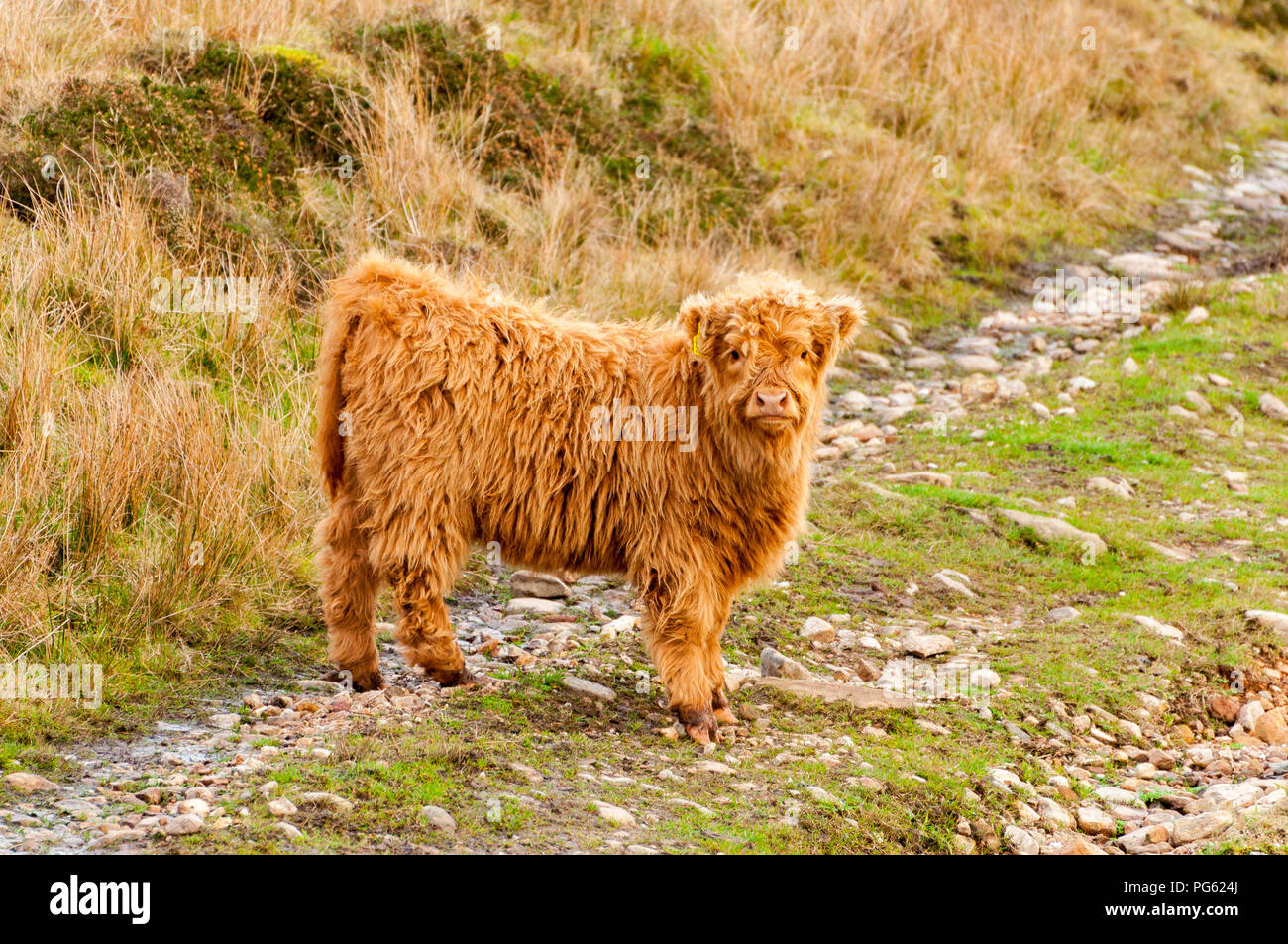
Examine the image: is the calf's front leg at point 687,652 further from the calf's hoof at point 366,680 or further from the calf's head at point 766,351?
the calf's hoof at point 366,680

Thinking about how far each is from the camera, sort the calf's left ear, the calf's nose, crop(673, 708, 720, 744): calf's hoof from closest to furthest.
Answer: the calf's nose < crop(673, 708, 720, 744): calf's hoof < the calf's left ear

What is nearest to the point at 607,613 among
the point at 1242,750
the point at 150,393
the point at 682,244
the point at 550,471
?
the point at 550,471

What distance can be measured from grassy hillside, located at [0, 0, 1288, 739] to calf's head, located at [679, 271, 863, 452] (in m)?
2.11

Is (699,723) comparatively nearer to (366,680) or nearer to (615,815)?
(615,815)

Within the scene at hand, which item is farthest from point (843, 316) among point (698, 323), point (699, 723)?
point (699, 723)

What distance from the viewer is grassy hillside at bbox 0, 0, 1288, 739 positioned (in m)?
5.62

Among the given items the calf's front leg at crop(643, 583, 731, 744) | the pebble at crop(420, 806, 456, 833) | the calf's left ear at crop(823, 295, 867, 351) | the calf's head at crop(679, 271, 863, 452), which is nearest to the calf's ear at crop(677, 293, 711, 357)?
the calf's head at crop(679, 271, 863, 452)

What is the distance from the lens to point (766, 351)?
490 centimetres

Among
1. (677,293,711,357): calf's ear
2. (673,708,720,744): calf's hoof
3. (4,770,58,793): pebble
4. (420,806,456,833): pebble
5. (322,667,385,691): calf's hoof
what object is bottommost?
(322,667,385,691): calf's hoof

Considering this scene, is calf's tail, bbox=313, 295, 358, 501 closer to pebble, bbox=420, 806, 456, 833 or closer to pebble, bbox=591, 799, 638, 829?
pebble, bbox=420, 806, 456, 833

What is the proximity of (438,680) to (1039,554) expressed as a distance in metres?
3.66

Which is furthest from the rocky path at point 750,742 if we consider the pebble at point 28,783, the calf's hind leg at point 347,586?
the calf's hind leg at point 347,586

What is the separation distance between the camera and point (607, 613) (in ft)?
20.8

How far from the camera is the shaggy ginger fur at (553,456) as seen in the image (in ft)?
16.2
